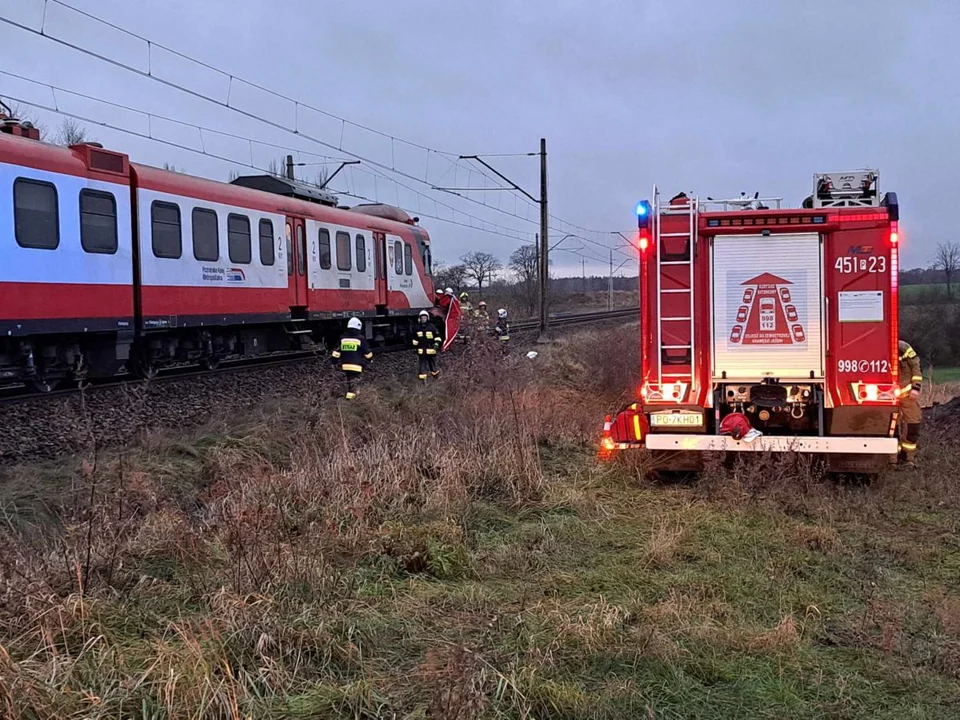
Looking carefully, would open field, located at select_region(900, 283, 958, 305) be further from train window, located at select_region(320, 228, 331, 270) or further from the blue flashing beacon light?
the blue flashing beacon light

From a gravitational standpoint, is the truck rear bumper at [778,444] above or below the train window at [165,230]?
below

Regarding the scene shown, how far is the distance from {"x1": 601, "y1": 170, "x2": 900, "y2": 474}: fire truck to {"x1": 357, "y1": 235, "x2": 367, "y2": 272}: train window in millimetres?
11837

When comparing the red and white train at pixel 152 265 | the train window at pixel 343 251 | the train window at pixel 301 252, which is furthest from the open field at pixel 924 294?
the train window at pixel 301 252

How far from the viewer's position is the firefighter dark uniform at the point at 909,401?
7656 millimetres

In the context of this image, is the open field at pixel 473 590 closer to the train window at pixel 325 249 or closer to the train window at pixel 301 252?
the train window at pixel 301 252

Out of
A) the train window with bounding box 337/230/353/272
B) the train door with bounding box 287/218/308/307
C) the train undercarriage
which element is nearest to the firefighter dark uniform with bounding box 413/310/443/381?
the train undercarriage

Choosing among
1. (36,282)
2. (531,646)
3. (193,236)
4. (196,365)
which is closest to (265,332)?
(196,365)

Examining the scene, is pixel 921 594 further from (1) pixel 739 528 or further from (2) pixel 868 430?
(2) pixel 868 430

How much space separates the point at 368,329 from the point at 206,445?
1062cm

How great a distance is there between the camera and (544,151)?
2453cm

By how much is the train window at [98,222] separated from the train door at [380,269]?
8001 mm

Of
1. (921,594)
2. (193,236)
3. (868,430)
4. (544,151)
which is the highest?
(544,151)

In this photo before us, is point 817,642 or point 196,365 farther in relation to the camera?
point 196,365

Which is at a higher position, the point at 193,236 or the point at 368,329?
the point at 193,236
